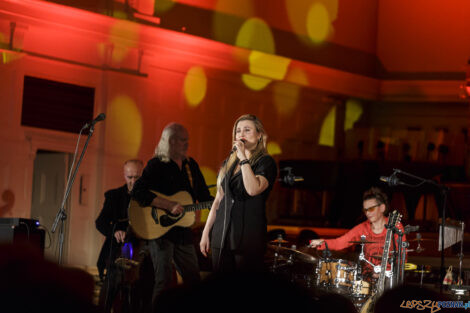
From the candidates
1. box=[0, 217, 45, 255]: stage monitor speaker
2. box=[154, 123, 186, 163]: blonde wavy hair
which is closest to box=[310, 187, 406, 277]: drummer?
box=[154, 123, 186, 163]: blonde wavy hair

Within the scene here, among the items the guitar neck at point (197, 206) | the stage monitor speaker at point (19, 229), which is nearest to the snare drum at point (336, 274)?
the guitar neck at point (197, 206)

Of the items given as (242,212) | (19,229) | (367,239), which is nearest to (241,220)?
(242,212)

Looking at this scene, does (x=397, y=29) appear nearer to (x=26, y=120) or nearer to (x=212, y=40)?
(x=212, y=40)

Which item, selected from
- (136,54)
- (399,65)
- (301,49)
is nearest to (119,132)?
(136,54)

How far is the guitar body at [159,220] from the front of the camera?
5.57m

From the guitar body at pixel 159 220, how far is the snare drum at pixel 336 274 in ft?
3.78

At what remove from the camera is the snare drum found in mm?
5902

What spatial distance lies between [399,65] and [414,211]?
4.05 m

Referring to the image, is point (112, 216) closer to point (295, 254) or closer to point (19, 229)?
point (19, 229)

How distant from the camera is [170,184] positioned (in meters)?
5.62

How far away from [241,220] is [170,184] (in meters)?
1.45

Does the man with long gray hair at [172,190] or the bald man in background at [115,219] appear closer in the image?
the man with long gray hair at [172,190]

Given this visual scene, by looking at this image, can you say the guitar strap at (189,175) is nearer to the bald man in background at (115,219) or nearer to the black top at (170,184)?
the black top at (170,184)

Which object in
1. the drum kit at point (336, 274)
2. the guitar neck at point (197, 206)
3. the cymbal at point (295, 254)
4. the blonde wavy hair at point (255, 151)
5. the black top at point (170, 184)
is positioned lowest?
the drum kit at point (336, 274)
